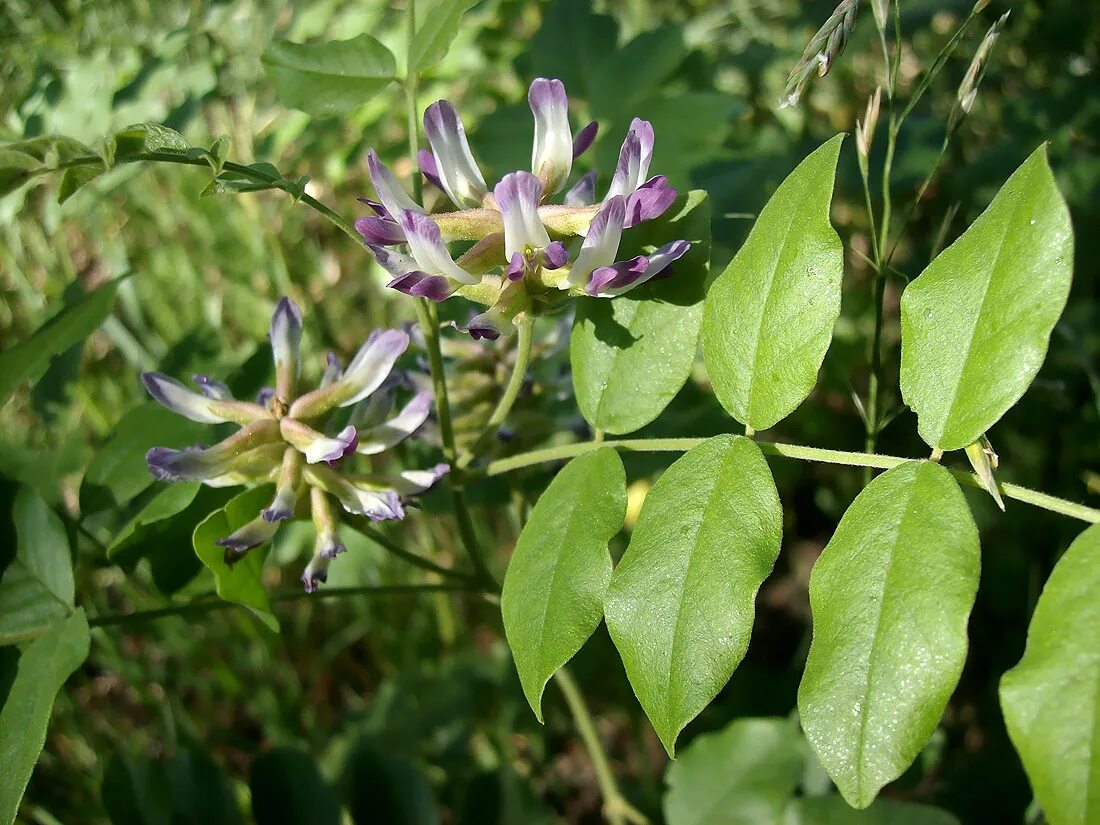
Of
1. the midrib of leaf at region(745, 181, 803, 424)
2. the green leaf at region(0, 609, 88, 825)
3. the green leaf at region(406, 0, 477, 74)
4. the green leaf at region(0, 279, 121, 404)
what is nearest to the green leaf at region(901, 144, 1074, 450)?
the midrib of leaf at region(745, 181, 803, 424)

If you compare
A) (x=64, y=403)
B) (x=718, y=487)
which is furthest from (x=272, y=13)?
(x=718, y=487)

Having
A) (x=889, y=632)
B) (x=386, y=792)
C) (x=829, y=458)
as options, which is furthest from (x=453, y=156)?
(x=386, y=792)

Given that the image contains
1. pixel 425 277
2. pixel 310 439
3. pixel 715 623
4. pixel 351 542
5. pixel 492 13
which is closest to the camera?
pixel 715 623

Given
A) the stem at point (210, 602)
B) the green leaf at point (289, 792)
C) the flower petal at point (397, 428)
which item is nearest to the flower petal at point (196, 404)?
the flower petal at point (397, 428)

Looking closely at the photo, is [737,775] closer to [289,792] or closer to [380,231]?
[289,792]

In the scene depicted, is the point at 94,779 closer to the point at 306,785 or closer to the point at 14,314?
the point at 306,785

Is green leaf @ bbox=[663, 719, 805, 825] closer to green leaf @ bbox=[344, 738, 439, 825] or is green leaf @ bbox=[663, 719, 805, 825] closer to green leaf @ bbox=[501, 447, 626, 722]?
green leaf @ bbox=[344, 738, 439, 825]

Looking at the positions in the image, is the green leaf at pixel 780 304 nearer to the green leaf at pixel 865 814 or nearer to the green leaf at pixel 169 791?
the green leaf at pixel 865 814
